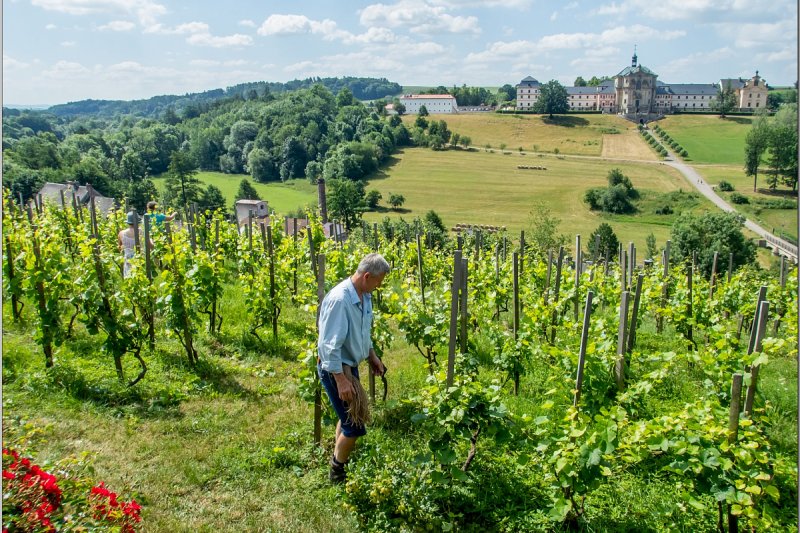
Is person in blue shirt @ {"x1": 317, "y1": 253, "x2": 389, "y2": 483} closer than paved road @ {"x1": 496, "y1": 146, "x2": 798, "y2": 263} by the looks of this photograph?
Yes

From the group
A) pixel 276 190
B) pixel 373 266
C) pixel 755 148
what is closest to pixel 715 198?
pixel 755 148

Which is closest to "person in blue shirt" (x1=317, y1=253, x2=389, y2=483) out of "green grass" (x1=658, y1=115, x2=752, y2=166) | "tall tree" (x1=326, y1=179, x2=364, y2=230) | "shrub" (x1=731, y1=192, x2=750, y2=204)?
"tall tree" (x1=326, y1=179, x2=364, y2=230)

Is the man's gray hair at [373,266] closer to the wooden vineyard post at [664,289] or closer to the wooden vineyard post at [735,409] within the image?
the wooden vineyard post at [735,409]

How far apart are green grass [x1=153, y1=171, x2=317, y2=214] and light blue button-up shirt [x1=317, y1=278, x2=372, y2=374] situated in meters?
49.5

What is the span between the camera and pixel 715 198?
54.6 meters

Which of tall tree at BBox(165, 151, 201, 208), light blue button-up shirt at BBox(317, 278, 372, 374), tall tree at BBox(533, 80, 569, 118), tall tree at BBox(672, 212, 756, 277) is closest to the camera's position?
light blue button-up shirt at BBox(317, 278, 372, 374)

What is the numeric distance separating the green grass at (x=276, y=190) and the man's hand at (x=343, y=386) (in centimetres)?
4963

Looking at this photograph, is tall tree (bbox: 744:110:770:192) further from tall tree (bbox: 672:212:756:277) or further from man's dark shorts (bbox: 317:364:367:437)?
man's dark shorts (bbox: 317:364:367:437)

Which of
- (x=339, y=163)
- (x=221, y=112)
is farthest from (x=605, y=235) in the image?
(x=221, y=112)

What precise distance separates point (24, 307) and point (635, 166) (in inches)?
2810

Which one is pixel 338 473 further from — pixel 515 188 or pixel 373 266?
pixel 515 188

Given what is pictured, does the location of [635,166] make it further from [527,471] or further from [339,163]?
[527,471]

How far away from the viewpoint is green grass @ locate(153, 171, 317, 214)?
5761 cm

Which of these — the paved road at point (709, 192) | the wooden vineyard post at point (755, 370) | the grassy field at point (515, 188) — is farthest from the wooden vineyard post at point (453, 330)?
the grassy field at point (515, 188)
